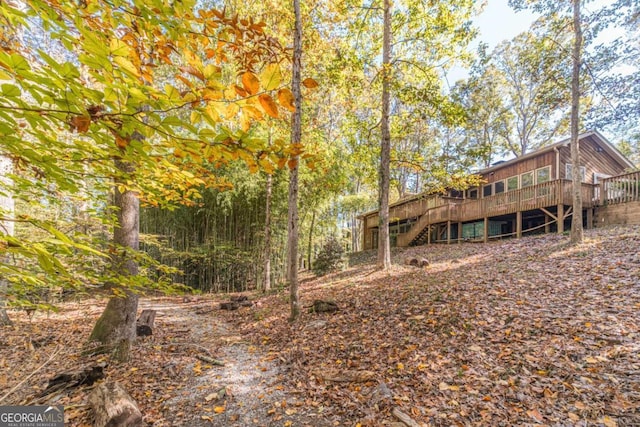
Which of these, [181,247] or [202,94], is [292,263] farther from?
[181,247]

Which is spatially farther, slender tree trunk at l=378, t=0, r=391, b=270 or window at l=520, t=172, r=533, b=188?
window at l=520, t=172, r=533, b=188

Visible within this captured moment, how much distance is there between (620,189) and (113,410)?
1494 cm

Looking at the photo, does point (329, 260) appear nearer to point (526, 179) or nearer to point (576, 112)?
point (576, 112)

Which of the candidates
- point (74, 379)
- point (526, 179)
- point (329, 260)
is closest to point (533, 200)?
point (526, 179)

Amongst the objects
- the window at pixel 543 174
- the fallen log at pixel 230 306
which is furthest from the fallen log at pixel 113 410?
the window at pixel 543 174

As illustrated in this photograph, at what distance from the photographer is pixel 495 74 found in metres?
19.4

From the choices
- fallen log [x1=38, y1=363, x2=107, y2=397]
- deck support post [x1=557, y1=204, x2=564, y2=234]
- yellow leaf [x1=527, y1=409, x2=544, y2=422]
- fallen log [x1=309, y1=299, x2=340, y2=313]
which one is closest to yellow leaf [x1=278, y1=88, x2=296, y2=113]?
yellow leaf [x1=527, y1=409, x2=544, y2=422]

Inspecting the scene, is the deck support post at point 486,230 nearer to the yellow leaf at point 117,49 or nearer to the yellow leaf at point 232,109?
the yellow leaf at point 232,109

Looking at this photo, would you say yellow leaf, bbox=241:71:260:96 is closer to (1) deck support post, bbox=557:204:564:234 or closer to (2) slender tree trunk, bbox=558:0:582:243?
(2) slender tree trunk, bbox=558:0:582:243

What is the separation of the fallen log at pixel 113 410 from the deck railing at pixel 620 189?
1431 centimetres

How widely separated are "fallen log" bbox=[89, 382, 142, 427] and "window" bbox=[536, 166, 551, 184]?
1558cm

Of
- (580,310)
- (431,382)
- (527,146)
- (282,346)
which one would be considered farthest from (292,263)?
(527,146)

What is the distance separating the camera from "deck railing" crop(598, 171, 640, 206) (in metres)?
9.34

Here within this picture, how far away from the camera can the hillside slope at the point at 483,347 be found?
2.53 metres
